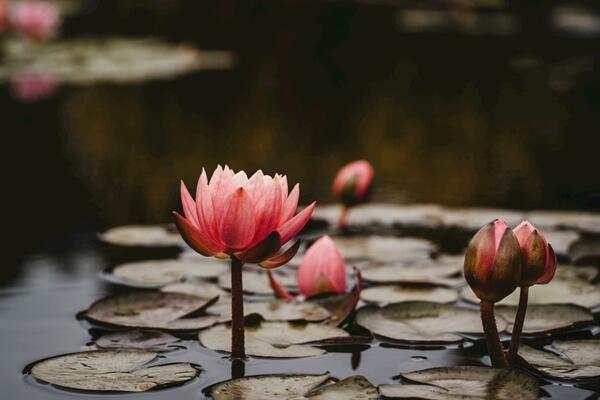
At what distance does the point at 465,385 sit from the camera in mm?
1174

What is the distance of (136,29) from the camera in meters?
9.90

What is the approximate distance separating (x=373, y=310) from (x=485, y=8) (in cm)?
1071

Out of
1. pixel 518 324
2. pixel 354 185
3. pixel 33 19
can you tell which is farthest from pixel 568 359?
pixel 33 19

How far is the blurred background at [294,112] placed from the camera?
2.80 metres

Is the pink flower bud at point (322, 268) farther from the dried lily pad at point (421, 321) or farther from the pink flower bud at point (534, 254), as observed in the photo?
the pink flower bud at point (534, 254)

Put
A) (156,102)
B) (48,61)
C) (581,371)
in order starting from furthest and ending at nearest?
(48,61), (156,102), (581,371)

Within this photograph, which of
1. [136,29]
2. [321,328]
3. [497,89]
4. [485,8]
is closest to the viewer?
[321,328]

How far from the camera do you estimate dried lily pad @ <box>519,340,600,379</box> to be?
1251mm

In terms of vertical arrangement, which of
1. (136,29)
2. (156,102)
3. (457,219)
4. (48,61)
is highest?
(136,29)

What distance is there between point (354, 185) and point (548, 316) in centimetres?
69

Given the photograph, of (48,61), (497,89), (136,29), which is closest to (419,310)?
(497,89)

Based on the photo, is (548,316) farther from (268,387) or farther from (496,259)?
(268,387)

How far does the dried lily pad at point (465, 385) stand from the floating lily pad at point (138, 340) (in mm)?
363

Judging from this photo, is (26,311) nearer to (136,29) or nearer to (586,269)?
(586,269)
